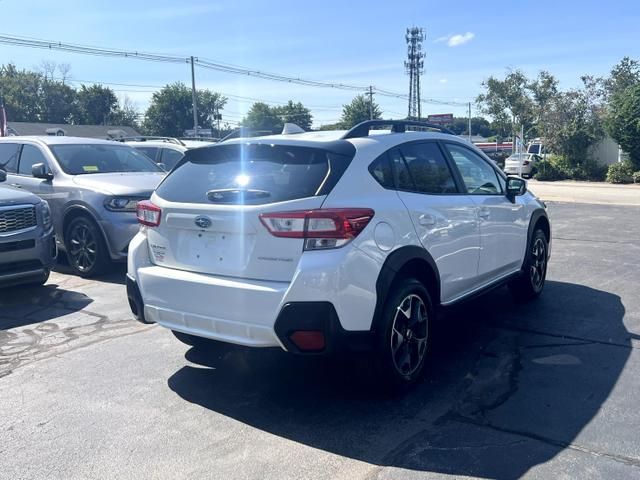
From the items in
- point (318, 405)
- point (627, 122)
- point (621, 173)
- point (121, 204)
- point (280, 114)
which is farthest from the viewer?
point (280, 114)

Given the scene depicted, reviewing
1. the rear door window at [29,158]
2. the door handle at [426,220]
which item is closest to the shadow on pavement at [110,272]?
the rear door window at [29,158]

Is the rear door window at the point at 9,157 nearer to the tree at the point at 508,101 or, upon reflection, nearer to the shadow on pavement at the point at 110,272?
the shadow on pavement at the point at 110,272

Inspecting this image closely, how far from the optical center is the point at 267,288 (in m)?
3.52

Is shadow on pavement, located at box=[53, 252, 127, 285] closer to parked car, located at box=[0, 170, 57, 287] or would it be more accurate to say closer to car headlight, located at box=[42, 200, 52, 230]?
parked car, located at box=[0, 170, 57, 287]

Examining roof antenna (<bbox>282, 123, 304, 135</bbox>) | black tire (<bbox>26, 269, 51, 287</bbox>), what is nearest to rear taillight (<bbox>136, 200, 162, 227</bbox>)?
roof antenna (<bbox>282, 123, 304, 135</bbox>)

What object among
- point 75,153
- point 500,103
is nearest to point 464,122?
point 500,103

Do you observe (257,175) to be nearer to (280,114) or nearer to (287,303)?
(287,303)

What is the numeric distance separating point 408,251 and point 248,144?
1286 mm

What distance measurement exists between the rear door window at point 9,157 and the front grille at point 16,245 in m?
2.89

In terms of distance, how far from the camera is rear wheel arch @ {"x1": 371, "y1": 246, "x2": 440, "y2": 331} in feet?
12.0

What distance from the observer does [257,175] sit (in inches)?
150

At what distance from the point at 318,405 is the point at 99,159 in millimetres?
6312

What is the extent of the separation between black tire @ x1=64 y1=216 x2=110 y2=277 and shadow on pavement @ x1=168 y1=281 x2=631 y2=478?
3.27m

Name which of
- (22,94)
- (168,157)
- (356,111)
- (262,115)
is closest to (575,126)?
(168,157)
